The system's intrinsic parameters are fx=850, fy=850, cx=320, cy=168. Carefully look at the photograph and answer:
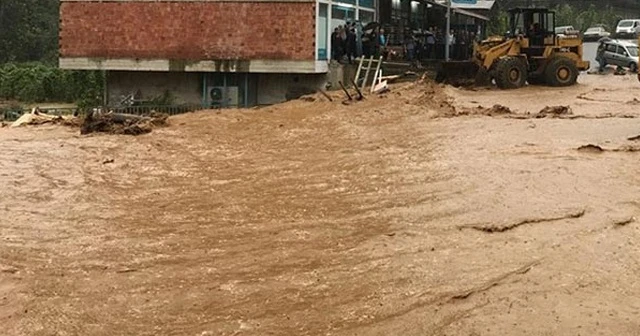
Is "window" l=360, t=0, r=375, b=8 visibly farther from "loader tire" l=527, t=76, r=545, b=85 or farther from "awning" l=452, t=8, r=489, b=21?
"loader tire" l=527, t=76, r=545, b=85

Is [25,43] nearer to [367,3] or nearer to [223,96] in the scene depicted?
[367,3]

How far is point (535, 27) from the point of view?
81.5 feet

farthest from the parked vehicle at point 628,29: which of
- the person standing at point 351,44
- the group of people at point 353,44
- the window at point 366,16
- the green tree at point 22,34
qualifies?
the green tree at point 22,34

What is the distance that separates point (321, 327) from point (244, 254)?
78.7 inches

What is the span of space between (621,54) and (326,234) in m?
30.0

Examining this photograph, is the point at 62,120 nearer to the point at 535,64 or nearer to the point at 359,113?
the point at 359,113

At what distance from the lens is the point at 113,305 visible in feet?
23.7

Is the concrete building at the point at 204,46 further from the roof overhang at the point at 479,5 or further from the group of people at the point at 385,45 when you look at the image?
the roof overhang at the point at 479,5

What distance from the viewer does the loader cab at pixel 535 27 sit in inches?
975

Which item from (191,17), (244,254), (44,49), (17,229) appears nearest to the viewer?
(244,254)

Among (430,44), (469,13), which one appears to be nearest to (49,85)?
(430,44)

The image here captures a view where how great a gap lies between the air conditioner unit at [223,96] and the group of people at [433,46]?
20.9 ft

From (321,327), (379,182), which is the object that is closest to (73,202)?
(379,182)

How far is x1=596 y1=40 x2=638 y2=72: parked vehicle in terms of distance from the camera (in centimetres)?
3500
